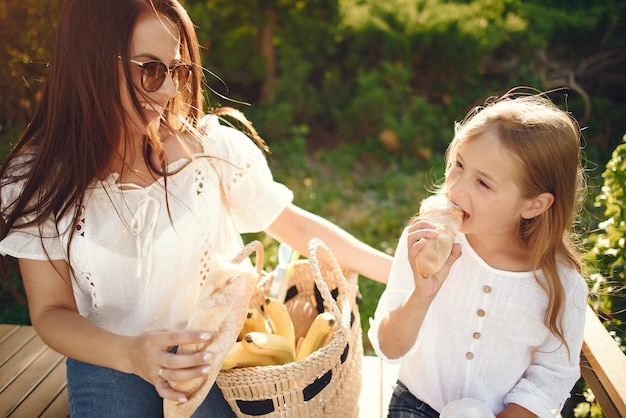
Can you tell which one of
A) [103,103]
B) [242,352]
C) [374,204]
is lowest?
[374,204]

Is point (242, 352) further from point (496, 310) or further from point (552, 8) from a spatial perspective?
point (552, 8)

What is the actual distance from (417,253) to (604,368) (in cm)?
67

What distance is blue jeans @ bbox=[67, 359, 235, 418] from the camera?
1726 mm

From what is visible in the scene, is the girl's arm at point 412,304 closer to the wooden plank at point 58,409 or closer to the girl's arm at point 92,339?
the girl's arm at point 92,339

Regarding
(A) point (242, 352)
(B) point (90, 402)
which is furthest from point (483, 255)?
(B) point (90, 402)

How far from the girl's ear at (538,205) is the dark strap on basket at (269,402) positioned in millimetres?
777

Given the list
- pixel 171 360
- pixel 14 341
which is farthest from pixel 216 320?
pixel 14 341

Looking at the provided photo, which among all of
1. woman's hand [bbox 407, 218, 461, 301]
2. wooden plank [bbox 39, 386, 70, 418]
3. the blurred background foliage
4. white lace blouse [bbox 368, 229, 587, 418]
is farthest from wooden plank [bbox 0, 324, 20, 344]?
the blurred background foliage

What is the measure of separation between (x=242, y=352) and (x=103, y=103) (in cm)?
87

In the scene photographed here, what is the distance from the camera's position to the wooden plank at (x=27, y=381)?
2158 millimetres

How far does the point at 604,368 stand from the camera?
65.2 inches

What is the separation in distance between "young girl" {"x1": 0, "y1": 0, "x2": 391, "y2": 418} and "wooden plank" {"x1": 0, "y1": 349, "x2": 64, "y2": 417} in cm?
53

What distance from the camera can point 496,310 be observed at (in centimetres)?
177

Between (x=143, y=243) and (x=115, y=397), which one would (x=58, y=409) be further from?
(x=143, y=243)
